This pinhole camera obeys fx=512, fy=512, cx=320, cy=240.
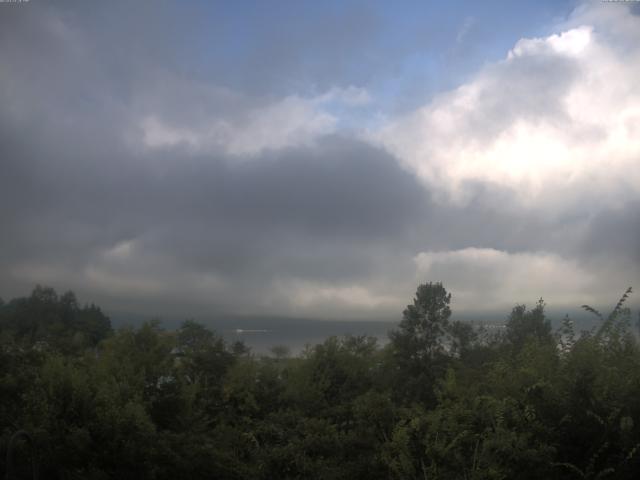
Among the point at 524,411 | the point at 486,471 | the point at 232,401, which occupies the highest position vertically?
the point at 524,411

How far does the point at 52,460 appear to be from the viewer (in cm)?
1036

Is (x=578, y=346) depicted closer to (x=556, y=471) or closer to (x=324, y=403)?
(x=556, y=471)

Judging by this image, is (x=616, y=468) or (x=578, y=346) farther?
(x=578, y=346)

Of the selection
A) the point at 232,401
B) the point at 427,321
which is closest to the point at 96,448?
the point at 232,401

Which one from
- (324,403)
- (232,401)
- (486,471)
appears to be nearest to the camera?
(486,471)

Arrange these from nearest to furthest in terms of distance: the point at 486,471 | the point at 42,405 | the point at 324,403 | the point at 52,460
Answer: the point at 486,471, the point at 52,460, the point at 42,405, the point at 324,403

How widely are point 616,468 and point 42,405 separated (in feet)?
36.7

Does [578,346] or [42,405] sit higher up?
[578,346]

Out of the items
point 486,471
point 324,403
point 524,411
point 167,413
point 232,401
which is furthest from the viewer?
point 232,401

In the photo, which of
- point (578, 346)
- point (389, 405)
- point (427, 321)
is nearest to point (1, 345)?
point (389, 405)

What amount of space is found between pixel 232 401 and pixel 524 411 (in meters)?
16.4

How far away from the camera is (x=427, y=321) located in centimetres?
3183

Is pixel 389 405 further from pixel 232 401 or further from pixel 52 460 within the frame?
pixel 232 401

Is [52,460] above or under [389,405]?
under
